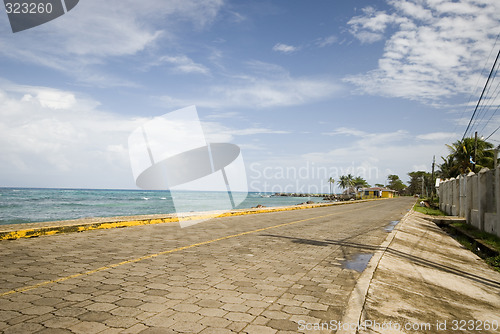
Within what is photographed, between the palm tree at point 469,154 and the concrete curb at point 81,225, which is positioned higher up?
the palm tree at point 469,154

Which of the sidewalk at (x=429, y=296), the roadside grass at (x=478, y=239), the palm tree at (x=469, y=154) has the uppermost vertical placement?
the palm tree at (x=469, y=154)

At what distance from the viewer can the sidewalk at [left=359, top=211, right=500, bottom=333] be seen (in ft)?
12.9

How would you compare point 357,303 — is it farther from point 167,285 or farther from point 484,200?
point 484,200

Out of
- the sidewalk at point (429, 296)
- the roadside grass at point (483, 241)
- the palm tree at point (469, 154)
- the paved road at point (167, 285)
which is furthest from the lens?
the palm tree at point (469, 154)

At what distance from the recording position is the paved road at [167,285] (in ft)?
11.2

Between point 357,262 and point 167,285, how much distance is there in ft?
13.5

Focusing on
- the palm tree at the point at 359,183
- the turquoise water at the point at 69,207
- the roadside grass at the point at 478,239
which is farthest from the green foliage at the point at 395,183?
the roadside grass at the point at 478,239

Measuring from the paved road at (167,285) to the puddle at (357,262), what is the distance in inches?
5.1

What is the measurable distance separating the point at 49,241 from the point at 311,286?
673 centimetres

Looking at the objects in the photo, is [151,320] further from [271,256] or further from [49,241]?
[49,241]

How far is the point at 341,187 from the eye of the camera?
14538 centimetres

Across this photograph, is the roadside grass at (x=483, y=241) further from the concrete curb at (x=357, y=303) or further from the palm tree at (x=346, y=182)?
the palm tree at (x=346, y=182)

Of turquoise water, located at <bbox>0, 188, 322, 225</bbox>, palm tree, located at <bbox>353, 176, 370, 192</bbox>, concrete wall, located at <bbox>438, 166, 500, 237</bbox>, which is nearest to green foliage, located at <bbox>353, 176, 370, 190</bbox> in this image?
palm tree, located at <bbox>353, 176, 370, 192</bbox>

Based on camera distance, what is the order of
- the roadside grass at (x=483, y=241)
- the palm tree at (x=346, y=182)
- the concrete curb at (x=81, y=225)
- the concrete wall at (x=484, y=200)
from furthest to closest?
the palm tree at (x=346, y=182), the concrete wall at (x=484, y=200), the roadside grass at (x=483, y=241), the concrete curb at (x=81, y=225)
